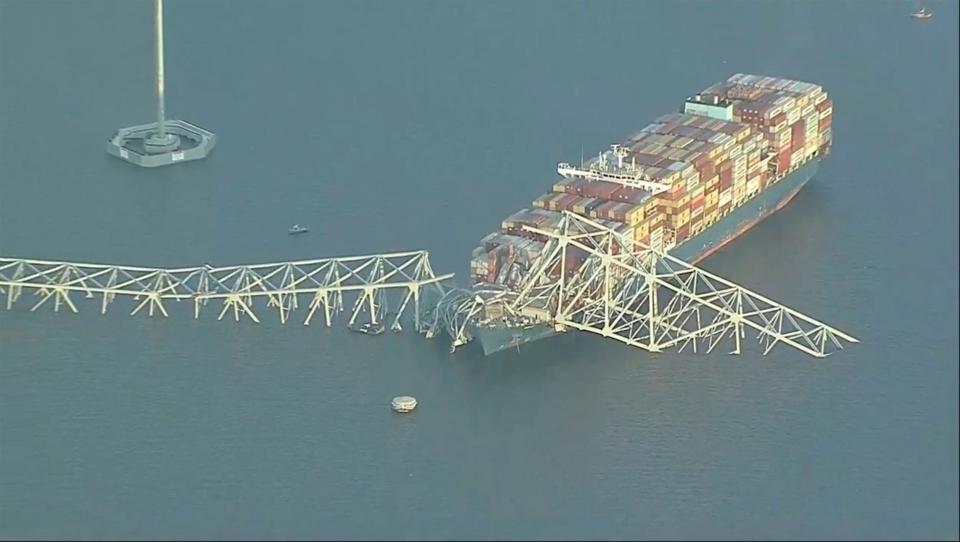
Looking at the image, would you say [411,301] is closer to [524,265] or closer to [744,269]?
[524,265]

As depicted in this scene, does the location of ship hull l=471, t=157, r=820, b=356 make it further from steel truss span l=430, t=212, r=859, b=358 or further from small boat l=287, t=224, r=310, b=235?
small boat l=287, t=224, r=310, b=235

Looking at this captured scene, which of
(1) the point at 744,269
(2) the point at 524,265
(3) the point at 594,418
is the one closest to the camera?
(3) the point at 594,418

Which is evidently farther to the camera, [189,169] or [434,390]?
[189,169]

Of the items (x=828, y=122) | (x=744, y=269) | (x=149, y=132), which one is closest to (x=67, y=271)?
(x=149, y=132)

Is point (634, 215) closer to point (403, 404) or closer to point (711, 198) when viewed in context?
point (711, 198)

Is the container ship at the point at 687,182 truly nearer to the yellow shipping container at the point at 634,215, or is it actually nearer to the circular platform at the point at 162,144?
the yellow shipping container at the point at 634,215
